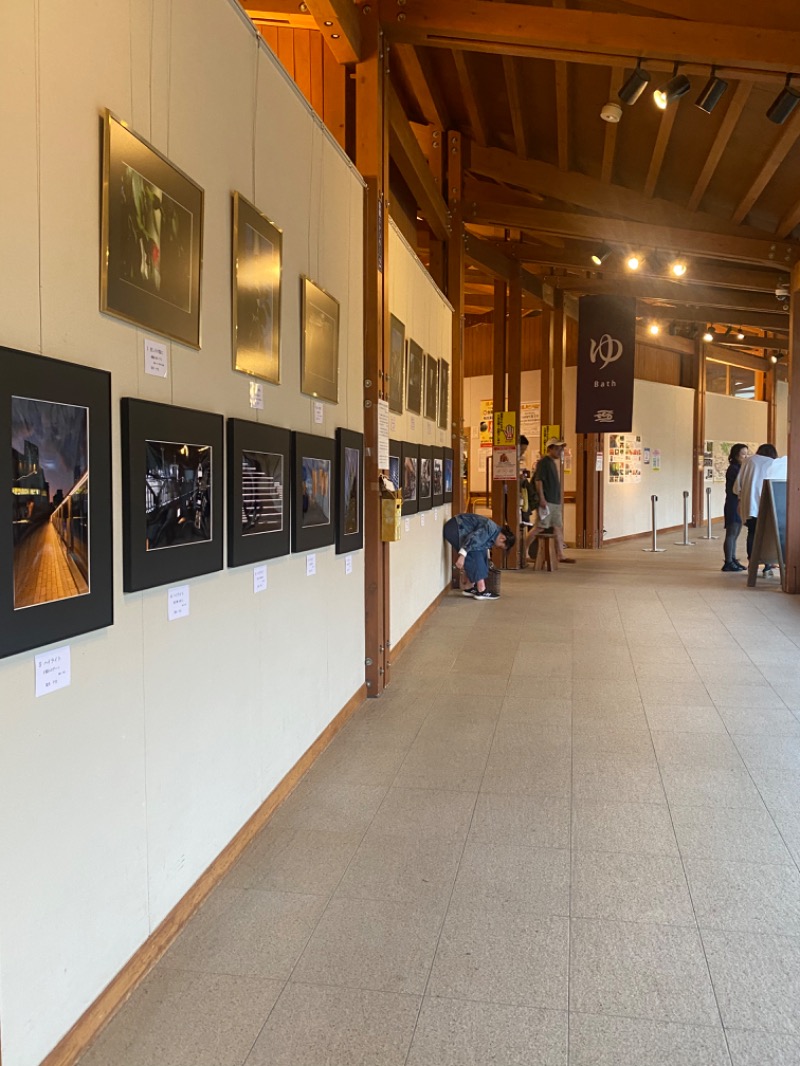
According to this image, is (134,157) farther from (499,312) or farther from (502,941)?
(499,312)

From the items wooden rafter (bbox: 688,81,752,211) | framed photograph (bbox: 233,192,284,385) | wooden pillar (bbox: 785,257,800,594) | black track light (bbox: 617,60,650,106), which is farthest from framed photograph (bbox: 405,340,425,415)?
wooden pillar (bbox: 785,257,800,594)

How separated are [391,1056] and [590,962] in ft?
2.13

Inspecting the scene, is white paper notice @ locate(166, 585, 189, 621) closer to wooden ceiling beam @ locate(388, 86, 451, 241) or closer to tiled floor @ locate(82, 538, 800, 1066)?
tiled floor @ locate(82, 538, 800, 1066)

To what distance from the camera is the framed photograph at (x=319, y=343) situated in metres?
3.40

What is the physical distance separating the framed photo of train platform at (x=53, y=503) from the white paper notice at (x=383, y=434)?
2.96 m

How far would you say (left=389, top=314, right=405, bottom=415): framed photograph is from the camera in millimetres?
5324

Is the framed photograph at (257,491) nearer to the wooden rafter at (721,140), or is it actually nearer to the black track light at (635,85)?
the black track light at (635,85)

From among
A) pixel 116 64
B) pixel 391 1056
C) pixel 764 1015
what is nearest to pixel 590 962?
pixel 764 1015

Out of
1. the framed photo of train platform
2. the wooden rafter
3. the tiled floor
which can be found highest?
the wooden rafter

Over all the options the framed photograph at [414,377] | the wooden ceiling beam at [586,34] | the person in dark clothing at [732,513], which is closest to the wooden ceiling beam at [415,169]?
the wooden ceiling beam at [586,34]

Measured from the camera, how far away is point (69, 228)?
1711 millimetres

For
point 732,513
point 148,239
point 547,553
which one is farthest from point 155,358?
point 732,513

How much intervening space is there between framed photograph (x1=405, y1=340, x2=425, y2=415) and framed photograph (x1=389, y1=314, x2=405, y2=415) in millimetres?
248

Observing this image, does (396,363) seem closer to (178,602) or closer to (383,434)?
(383,434)
